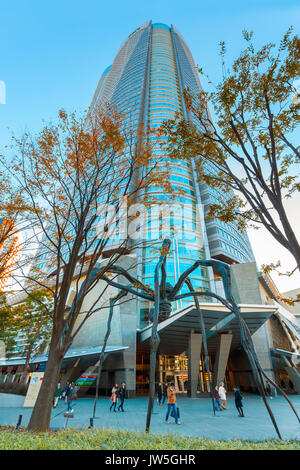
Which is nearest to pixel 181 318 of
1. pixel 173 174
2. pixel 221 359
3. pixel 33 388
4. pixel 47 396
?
pixel 221 359

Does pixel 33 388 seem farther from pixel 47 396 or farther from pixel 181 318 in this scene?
pixel 181 318

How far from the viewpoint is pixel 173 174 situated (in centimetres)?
4341

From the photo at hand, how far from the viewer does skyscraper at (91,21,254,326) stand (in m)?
33.3

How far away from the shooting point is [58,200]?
7820 mm

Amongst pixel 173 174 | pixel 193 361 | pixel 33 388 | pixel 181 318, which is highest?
pixel 173 174

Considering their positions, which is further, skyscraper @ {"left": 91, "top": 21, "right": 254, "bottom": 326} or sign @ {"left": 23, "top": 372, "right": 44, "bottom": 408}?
skyscraper @ {"left": 91, "top": 21, "right": 254, "bottom": 326}

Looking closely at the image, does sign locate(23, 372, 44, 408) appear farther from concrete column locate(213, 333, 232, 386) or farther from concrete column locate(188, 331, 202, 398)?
concrete column locate(213, 333, 232, 386)

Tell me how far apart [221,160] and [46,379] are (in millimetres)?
6985

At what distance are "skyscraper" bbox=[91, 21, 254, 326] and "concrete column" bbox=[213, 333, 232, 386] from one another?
8.38 metres

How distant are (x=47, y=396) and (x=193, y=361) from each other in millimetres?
18913

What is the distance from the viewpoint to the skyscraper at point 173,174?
3329 cm

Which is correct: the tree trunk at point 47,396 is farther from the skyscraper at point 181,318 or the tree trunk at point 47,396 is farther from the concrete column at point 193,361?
the concrete column at point 193,361

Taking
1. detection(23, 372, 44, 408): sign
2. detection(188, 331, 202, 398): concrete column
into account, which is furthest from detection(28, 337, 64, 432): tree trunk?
detection(188, 331, 202, 398): concrete column

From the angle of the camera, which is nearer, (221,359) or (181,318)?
(181,318)
